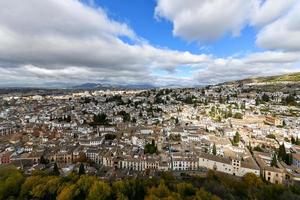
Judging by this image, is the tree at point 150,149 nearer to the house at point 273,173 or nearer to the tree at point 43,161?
the tree at point 43,161

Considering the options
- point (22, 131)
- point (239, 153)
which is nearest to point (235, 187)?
point (239, 153)

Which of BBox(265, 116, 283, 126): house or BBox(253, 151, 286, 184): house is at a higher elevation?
BBox(265, 116, 283, 126): house

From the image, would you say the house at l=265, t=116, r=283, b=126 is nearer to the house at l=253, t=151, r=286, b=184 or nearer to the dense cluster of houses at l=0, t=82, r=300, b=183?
the dense cluster of houses at l=0, t=82, r=300, b=183

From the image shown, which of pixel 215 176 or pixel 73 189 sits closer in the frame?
pixel 73 189

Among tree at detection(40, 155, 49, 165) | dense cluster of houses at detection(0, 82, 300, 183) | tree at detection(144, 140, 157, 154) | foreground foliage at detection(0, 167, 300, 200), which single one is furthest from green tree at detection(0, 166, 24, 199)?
tree at detection(144, 140, 157, 154)

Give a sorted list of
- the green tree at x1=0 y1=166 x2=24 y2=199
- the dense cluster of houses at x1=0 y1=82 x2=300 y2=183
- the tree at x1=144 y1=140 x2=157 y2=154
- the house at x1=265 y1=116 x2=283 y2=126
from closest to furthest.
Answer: the green tree at x1=0 y1=166 x2=24 y2=199
the dense cluster of houses at x1=0 y1=82 x2=300 y2=183
the tree at x1=144 y1=140 x2=157 y2=154
the house at x1=265 y1=116 x2=283 y2=126

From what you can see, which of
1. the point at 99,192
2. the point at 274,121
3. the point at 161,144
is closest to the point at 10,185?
the point at 99,192

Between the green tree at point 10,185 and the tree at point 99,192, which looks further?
the green tree at point 10,185

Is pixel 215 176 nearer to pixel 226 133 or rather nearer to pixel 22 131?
pixel 226 133

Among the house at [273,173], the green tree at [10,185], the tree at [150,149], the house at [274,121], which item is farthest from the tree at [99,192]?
the house at [274,121]

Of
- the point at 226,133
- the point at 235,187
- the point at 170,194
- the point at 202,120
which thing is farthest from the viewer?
the point at 202,120

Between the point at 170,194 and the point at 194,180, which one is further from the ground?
the point at 170,194
